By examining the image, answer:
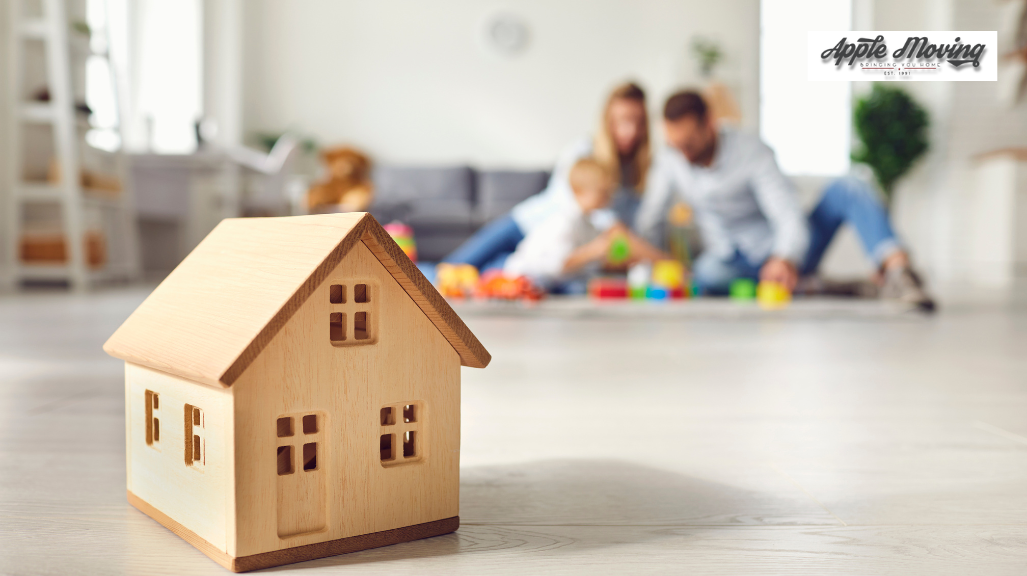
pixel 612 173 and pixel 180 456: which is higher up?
pixel 612 173

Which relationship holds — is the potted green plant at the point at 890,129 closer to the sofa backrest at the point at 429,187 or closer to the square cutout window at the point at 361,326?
the sofa backrest at the point at 429,187

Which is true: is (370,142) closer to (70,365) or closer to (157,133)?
(157,133)

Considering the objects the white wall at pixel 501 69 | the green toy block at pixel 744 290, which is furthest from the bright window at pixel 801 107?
the green toy block at pixel 744 290

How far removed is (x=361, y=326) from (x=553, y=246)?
9.92 ft

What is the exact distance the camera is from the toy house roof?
0.48 meters

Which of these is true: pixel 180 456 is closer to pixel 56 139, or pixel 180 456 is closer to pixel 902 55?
pixel 902 55

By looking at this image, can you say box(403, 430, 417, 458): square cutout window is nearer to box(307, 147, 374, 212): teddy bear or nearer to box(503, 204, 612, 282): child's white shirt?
box(503, 204, 612, 282): child's white shirt

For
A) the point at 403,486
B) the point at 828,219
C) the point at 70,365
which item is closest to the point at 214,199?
the point at 828,219

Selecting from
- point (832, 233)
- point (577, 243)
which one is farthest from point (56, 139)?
point (832, 233)

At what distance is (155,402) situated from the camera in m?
0.59

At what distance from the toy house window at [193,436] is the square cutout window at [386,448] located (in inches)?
4.6

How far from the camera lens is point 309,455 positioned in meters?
0.53

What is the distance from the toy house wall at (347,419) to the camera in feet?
1.59

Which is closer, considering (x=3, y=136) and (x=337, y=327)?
(x=337, y=327)
